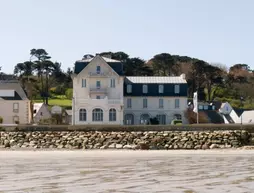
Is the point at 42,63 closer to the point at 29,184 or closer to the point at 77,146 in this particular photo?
the point at 77,146

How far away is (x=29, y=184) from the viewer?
15.6 metres

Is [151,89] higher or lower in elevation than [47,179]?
higher

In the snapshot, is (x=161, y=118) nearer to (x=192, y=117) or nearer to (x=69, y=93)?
(x=192, y=117)

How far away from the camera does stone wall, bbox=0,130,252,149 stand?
36500 mm

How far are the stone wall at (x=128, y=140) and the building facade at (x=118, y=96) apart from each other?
1356 centimetres

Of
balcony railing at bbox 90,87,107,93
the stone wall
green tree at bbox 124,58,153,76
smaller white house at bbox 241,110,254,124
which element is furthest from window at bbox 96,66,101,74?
green tree at bbox 124,58,153,76

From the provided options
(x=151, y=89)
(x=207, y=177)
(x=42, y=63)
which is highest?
(x=42, y=63)

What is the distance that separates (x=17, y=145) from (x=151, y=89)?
879 inches

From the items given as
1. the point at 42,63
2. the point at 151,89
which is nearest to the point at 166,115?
the point at 151,89

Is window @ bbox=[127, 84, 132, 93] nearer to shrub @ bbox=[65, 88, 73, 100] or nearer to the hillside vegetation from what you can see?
the hillside vegetation

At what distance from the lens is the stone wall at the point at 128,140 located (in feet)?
120

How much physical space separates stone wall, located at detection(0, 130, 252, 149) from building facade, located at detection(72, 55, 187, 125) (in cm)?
1356

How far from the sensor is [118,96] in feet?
178

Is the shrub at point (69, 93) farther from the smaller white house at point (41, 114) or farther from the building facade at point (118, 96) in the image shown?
the building facade at point (118, 96)
